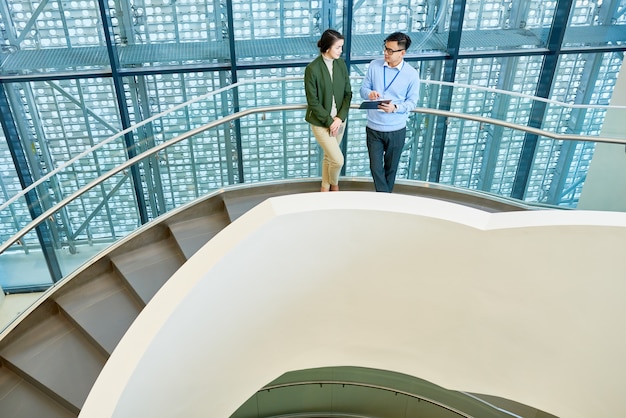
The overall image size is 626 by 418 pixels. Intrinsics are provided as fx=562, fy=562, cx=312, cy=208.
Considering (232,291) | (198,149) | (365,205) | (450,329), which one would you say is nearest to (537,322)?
(450,329)

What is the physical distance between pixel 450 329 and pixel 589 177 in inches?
65.1

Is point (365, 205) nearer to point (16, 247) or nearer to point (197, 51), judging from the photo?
point (16, 247)

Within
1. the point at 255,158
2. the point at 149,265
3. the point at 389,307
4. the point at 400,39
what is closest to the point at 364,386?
the point at 389,307

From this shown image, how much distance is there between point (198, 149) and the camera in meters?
5.08

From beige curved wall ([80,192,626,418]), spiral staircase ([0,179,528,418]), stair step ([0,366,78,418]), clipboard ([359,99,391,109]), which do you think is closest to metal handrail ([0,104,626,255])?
clipboard ([359,99,391,109])

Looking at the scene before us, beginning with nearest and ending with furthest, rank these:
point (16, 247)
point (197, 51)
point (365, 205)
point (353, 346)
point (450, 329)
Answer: point (365, 205)
point (16, 247)
point (450, 329)
point (353, 346)
point (197, 51)

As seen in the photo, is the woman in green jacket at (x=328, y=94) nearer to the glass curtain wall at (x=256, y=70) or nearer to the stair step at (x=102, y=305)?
the glass curtain wall at (x=256, y=70)

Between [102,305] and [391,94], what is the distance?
2776 millimetres

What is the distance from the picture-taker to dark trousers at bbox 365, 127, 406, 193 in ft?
14.8

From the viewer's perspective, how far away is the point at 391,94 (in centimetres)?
430

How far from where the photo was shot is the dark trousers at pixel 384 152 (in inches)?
177

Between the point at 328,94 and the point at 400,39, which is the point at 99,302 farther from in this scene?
the point at 400,39

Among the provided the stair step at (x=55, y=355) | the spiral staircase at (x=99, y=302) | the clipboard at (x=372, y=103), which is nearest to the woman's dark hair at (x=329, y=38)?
the clipboard at (x=372, y=103)

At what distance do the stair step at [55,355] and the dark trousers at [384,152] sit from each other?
2559mm
